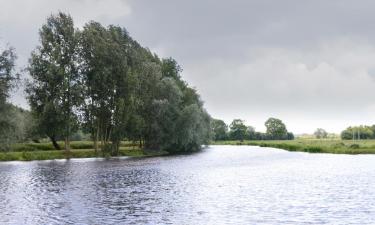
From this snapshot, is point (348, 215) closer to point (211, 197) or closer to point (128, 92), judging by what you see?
point (211, 197)

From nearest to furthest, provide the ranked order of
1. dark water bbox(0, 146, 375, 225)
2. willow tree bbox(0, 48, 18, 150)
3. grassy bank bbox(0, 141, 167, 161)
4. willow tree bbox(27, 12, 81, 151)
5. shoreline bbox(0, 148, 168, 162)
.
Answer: dark water bbox(0, 146, 375, 225)
willow tree bbox(0, 48, 18, 150)
shoreline bbox(0, 148, 168, 162)
grassy bank bbox(0, 141, 167, 161)
willow tree bbox(27, 12, 81, 151)

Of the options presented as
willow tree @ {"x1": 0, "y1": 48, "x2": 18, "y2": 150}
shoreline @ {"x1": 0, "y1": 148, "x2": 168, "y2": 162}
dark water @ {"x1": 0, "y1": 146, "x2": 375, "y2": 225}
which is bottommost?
dark water @ {"x1": 0, "y1": 146, "x2": 375, "y2": 225}

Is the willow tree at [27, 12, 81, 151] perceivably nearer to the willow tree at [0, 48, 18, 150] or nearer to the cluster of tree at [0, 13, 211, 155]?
the cluster of tree at [0, 13, 211, 155]

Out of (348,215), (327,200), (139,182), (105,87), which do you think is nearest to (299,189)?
(327,200)

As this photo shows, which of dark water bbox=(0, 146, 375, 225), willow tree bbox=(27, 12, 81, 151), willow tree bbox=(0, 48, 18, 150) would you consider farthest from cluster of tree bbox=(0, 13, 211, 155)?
dark water bbox=(0, 146, 375, 225)

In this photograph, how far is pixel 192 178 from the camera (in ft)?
155

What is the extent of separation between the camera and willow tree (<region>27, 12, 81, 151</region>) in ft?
277

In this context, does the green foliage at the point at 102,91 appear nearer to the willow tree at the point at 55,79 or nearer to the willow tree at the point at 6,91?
the willow tree at the point at 55,79

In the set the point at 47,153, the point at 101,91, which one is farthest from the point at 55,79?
the point at 47,153

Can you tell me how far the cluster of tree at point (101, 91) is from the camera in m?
85.4

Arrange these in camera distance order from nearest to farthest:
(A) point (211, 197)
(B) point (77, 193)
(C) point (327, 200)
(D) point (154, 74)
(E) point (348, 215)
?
(E) point (348, 215) < (C) point (327, 200) < (A) point (211, 197) < (B) point (77, 193) < (D) point (154, 74)

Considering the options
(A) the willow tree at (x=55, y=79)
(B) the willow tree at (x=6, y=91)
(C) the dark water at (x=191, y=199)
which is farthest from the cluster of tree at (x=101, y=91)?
(C) the dark water at (x=191, y=199)

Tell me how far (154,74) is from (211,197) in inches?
2721

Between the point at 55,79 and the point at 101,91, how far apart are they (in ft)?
31.8
